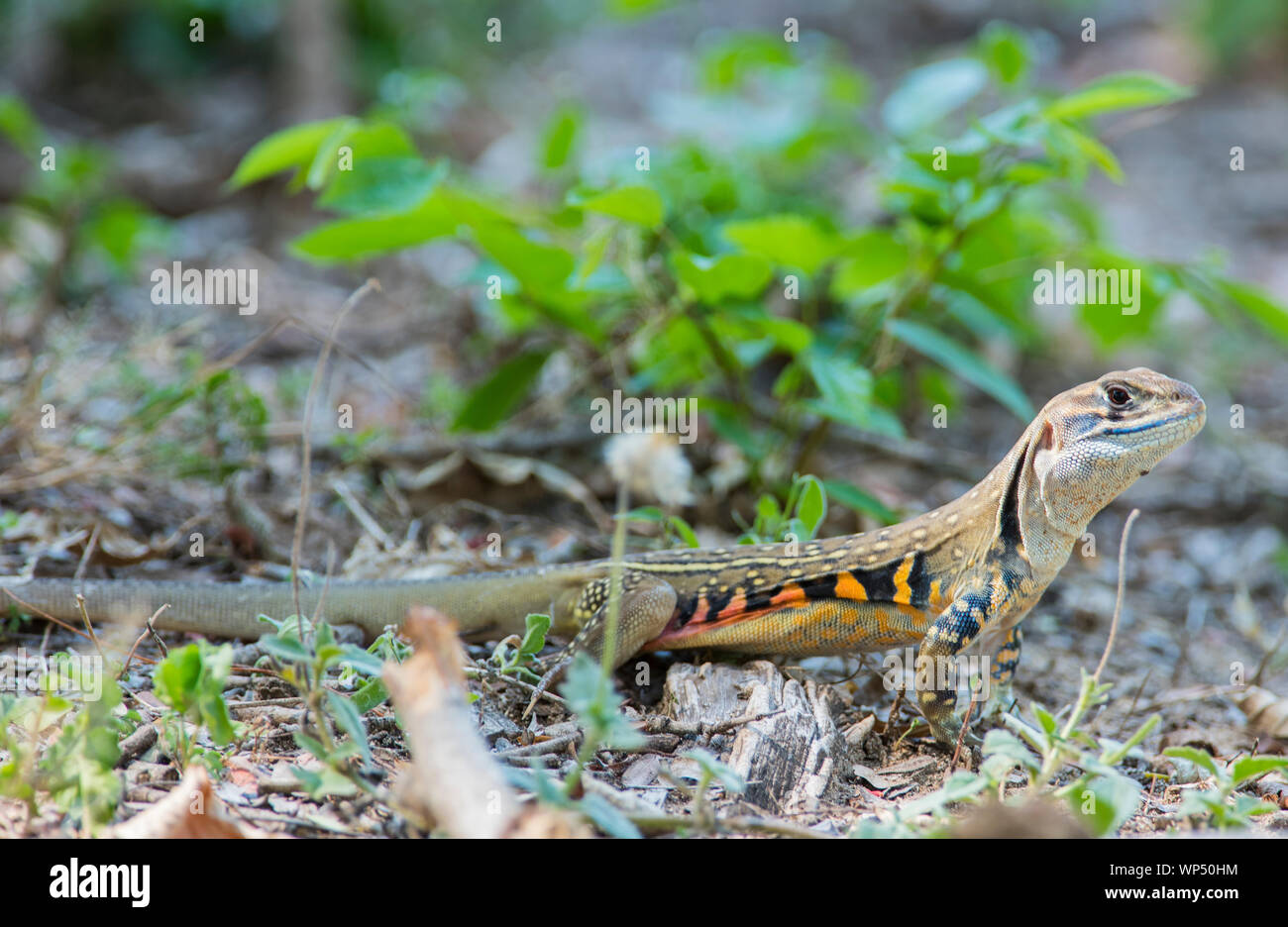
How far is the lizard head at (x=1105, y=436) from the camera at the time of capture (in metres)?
3.76

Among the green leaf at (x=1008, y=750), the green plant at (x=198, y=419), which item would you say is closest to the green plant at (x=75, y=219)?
the green plant at (x=198, y=419)

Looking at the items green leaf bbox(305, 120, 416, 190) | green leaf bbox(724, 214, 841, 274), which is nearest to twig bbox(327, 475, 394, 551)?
green leaf bbox(305, 120, 416, 190)

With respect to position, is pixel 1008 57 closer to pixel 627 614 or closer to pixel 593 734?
pixel 627 614

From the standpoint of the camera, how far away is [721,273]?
5.07 m

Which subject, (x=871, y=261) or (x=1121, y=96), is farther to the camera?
(x=871, y=261)

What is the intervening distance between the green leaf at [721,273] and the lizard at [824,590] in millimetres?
1367

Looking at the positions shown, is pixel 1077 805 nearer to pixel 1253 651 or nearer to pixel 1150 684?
pixel 1150 684

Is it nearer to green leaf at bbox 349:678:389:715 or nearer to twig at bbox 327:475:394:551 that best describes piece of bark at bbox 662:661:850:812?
green leaf at bbox 349:678:389:715

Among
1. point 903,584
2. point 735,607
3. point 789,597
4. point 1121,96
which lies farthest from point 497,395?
point 1121,96

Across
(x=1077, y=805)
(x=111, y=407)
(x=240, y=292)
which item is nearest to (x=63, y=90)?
(x=240, y=292)

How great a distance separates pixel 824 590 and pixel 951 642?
51 centimetres

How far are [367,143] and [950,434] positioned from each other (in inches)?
186
